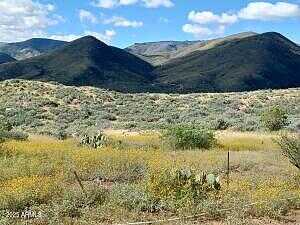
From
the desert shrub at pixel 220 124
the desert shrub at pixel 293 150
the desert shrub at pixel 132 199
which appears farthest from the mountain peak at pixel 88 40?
the desert shrub at pixel 132 199

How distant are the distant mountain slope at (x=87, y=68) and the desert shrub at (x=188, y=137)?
289 ft

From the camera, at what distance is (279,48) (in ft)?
603

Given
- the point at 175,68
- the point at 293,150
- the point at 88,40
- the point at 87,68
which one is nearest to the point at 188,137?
the point at 293,150

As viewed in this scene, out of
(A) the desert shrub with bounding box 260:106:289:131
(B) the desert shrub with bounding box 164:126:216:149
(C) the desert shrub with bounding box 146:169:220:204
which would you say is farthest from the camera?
(A) the desert shrub with bounding box 260:106:289:131

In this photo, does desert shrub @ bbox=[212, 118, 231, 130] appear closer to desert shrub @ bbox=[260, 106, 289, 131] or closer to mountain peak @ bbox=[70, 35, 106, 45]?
desert shrub @ bbox=[260, 106, 289, 131]

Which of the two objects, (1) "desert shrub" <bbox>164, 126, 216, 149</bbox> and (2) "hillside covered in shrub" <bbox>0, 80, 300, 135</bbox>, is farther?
(2) "hillside covered in shrub" <bbox>0, 80, 300, 135</bbox>

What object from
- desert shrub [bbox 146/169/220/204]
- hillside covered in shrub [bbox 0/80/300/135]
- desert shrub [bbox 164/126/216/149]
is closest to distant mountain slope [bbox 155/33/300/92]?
hillside covered in shrub [bbox 0/80/300/135]

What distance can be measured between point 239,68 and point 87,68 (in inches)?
1695

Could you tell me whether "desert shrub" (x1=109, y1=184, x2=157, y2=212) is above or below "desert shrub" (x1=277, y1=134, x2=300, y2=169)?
below

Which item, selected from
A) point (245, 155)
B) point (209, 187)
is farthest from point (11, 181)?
point (245, 155)

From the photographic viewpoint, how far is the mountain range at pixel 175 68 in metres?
133

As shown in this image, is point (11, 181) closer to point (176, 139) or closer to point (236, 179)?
point (236, 179)

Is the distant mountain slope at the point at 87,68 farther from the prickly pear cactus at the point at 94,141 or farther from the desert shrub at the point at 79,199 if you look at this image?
the desert shrub at the point at 79,199

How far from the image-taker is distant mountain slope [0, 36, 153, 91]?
13112 cm
